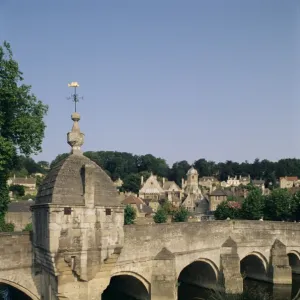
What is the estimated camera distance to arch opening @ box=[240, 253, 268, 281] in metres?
32.4

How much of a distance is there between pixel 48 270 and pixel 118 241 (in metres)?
3.25

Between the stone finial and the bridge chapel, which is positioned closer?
the bridge chapel

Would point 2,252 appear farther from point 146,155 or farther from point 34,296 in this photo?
point 146,155

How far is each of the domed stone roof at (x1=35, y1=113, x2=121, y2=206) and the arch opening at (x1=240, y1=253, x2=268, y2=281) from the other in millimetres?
17550

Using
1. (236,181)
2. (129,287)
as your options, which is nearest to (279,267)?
(129,287)

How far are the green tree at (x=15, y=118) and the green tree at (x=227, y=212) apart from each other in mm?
36357

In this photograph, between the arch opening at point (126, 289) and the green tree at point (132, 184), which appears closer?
the arch opening at point (126, 289)

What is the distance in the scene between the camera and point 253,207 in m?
52.6

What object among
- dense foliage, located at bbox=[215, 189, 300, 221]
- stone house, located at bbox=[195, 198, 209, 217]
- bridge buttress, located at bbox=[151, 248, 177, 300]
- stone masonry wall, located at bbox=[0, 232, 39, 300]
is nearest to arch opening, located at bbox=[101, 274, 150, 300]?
bridge buttress, located at bbox=[151, 248, 177, 300]

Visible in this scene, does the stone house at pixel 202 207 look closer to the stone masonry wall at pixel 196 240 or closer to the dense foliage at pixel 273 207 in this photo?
the dense foliage at pixel 273 207

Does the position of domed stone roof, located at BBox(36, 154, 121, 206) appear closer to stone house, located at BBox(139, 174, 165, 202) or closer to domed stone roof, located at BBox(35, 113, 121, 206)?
domed stone roof, located at BBox(35, 113, 121, 206)

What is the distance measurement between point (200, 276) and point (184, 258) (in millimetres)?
5326

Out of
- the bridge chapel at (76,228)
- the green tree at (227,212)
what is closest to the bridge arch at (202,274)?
the bridge chapel at (76,228)

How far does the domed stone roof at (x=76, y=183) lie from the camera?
17297mm
